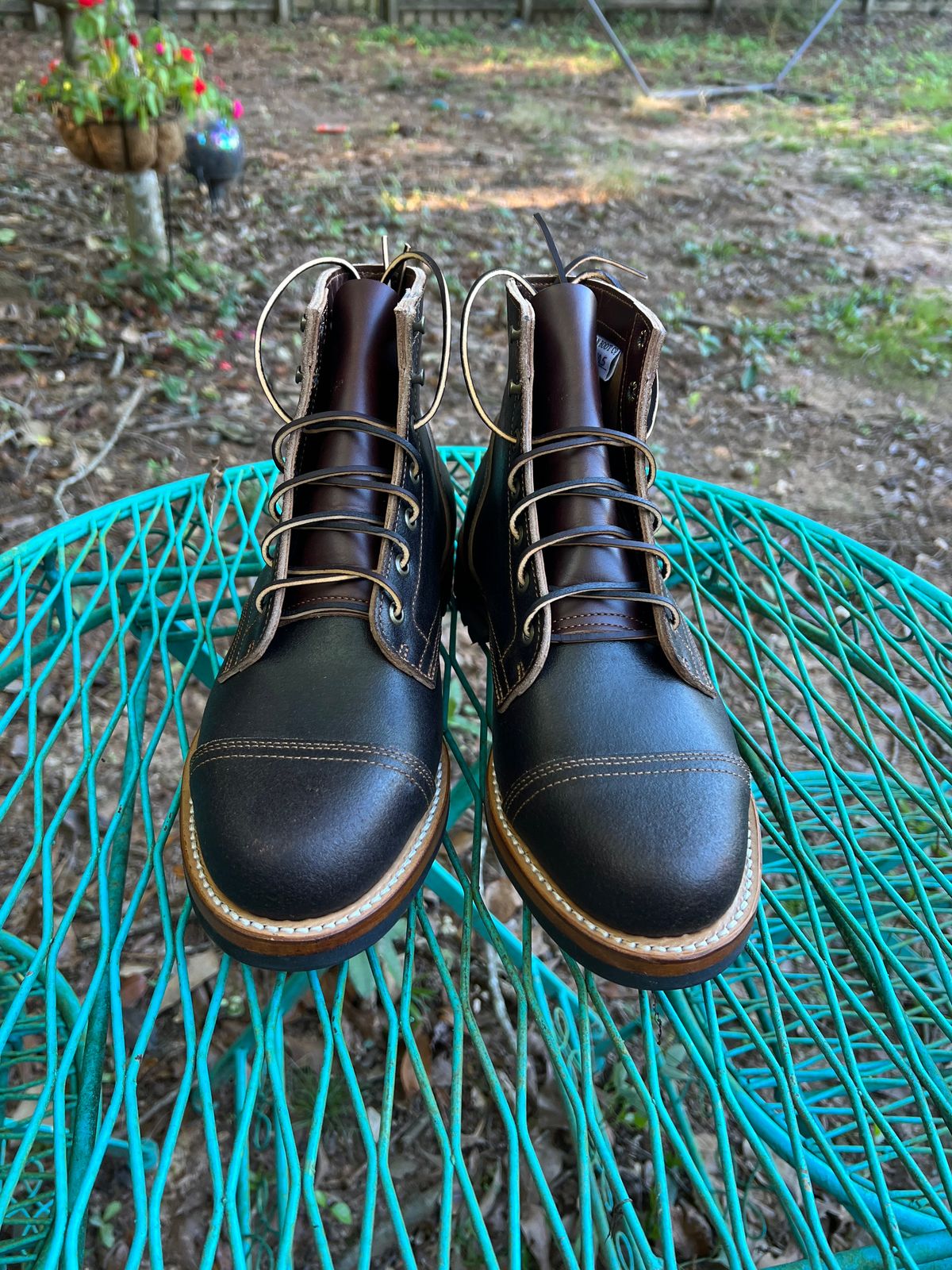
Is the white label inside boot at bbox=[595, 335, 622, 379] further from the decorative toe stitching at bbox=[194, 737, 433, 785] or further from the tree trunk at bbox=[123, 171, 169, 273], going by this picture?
the tree trunk at bbox=[123, 171, 169, 273]

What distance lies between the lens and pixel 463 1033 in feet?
2.32

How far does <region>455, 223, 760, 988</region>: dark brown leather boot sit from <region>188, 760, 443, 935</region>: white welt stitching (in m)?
0.08

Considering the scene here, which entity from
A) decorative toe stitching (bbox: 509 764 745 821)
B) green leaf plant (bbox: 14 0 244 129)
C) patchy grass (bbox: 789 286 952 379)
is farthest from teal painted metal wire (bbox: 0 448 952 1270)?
patchy grass (bbox: 789 286 952 379)

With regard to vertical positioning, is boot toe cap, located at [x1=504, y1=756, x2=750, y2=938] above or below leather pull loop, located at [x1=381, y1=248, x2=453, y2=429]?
below

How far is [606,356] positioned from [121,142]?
7.06 feet

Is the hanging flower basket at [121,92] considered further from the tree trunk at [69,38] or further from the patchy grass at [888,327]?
the patchy grass at [888,327]

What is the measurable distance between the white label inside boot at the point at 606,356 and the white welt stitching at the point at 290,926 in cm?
46

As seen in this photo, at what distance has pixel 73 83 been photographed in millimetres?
2186

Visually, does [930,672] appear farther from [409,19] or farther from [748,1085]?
[409,19]

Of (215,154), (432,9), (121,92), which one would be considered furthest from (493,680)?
(432,9)

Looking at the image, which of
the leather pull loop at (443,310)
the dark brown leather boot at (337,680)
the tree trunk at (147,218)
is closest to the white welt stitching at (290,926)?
the dark brown leather boot at (337,680)

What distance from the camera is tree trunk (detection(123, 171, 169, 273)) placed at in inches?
100

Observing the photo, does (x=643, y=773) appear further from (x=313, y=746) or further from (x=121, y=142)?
(x=121, y=142)

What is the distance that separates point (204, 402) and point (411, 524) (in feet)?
5.49
